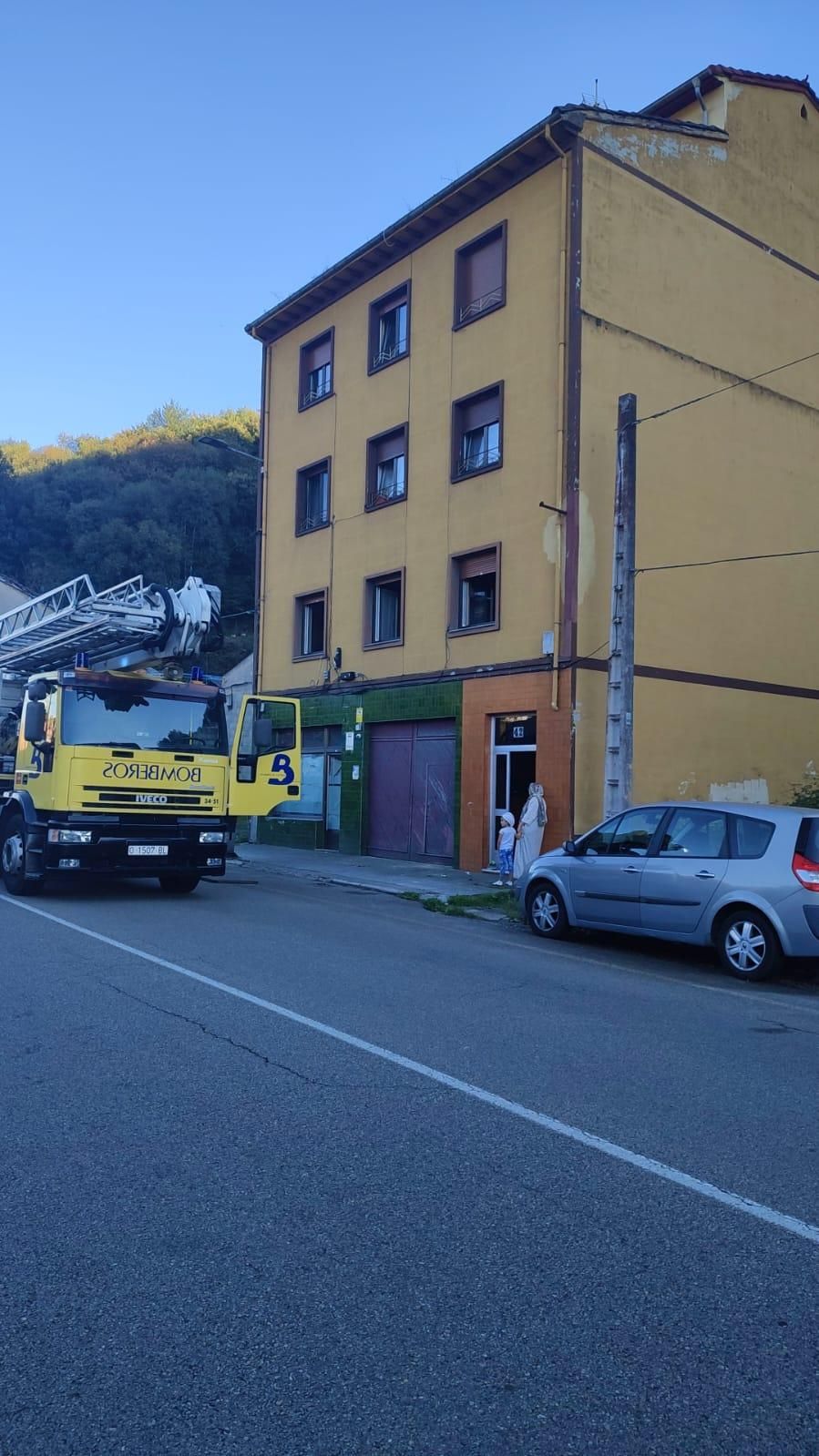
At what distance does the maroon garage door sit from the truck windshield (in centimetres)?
703

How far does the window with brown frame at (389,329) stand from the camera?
857 inches

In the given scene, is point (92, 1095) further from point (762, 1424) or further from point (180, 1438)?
point (762, 1424)

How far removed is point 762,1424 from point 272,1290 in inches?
54.8

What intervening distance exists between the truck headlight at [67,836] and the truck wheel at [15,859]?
767mm

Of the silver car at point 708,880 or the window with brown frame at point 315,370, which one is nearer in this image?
the silver car at point 708,880

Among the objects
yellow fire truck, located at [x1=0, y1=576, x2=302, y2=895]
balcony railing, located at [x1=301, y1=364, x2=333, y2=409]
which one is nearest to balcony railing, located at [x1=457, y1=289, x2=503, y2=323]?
balcony railing, located at [x1=301, y1=364, x2=333, y2=409]

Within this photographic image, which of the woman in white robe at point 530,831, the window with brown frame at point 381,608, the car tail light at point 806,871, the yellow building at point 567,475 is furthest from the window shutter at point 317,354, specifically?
the car tail light at point 806,871

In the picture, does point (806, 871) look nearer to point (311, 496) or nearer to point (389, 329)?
point (389, 329)

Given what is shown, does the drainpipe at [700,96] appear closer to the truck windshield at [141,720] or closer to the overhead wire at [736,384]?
the overhead wire at [736,384]

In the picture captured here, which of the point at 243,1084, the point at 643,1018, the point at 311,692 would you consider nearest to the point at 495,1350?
the point at 243,1084

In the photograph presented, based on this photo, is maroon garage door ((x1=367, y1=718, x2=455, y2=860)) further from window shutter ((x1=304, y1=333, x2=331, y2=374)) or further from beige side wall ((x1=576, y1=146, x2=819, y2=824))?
window shutter ((x1=304, y1=333, x2=331, y2=374))

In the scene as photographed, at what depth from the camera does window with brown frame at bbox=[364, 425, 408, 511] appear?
21438 millimetres

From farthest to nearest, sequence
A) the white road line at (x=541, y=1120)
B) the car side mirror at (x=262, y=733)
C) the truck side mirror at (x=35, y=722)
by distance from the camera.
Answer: the car side mirror at (x=262, y=733)
the truck side mirror at (x=35, y=722)
the white road line at (x=541, y=1120)

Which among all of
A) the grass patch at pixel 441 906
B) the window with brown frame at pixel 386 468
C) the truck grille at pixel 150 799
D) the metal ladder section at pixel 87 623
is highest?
the window with brown frame at pixel 386 468
